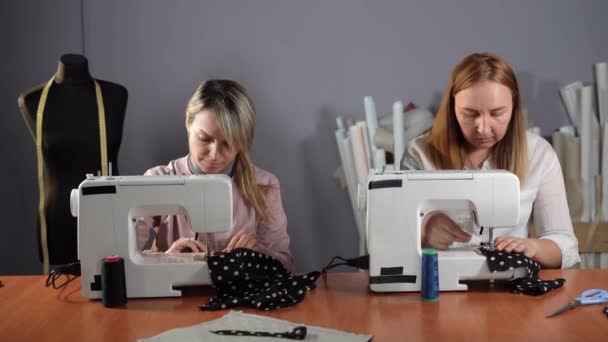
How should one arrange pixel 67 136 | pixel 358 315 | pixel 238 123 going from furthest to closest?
pixel 67 136
pixel 238 123
pixel 358 315

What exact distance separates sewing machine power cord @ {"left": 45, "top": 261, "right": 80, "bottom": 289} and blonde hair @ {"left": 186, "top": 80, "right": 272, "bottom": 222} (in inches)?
23.4

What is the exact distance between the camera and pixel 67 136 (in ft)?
9.18

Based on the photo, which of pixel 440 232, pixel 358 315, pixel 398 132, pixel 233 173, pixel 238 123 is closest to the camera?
pixel 358 315

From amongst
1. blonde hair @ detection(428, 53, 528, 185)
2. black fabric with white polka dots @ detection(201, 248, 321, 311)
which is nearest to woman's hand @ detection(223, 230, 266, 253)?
black fabric with white polka dots @ detection(201, 248, 321, 311)

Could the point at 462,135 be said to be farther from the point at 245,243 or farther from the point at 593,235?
the point at 593,235

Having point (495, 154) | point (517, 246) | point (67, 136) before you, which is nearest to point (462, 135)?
point (495, 154)

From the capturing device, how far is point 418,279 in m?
1.98

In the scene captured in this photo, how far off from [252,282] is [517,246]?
0.75 metres

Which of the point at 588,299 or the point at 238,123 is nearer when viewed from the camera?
the point at 588,299

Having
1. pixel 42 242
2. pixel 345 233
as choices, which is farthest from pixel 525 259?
pixel 42 242

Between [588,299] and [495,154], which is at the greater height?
[495,154]

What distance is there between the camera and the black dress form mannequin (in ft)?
9.17

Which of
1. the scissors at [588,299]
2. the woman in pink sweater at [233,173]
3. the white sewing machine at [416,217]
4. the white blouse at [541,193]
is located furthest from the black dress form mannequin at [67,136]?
the scissors at [588,299]

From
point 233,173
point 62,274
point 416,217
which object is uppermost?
point 233,173
